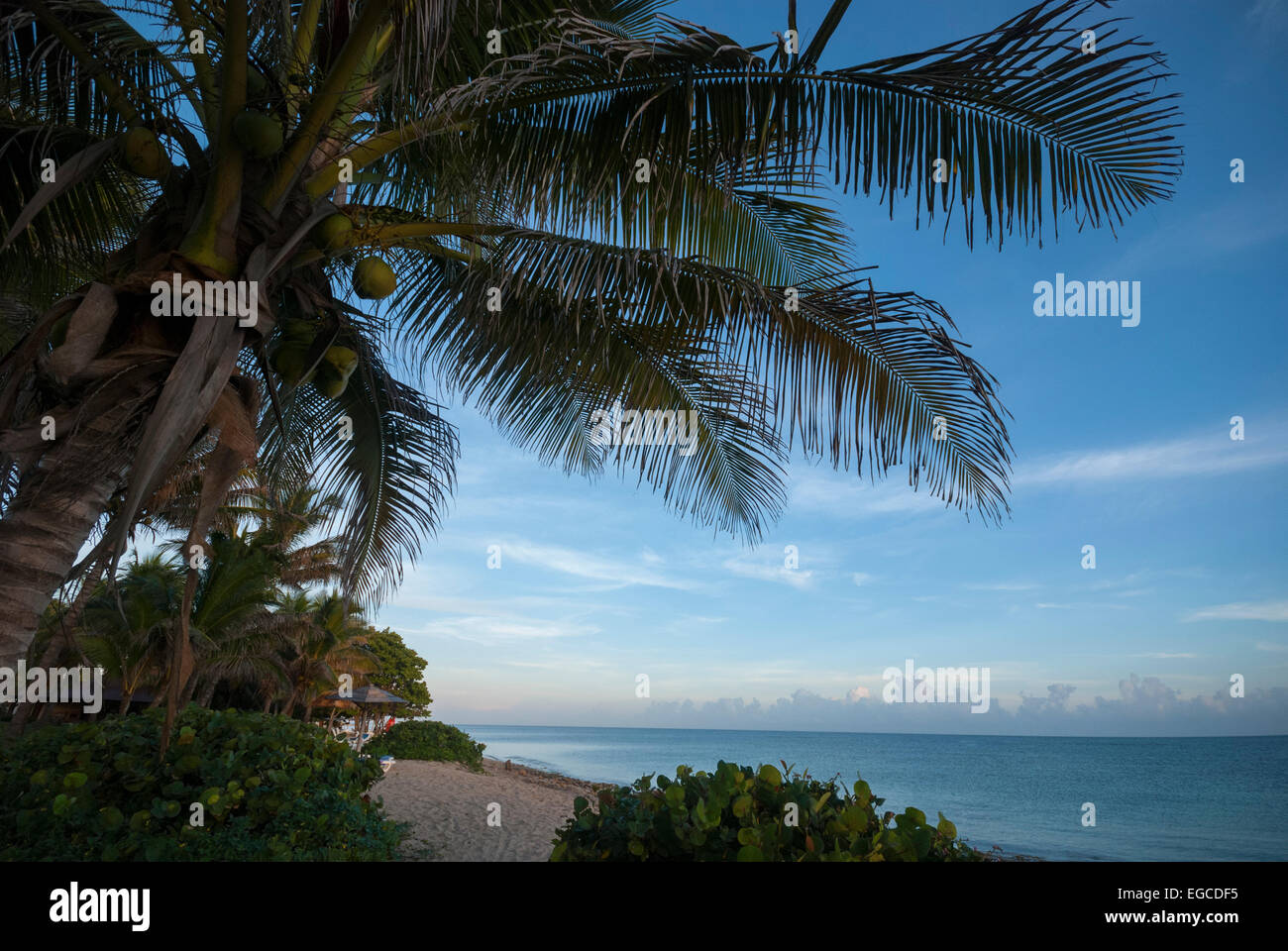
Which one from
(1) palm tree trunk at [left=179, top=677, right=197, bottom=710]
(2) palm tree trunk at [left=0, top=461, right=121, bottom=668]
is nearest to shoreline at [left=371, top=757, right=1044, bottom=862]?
(1) palm tree trunk at [left=179, top=677, right=197, bottom=710]

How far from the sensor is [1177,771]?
54.9m

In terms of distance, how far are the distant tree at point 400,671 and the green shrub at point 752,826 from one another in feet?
136

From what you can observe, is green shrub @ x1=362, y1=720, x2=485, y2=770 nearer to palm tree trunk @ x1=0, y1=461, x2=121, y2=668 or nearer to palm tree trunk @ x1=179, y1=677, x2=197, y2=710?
palm tree trunk @ x1=179, y1=677, x2=197, y2=710

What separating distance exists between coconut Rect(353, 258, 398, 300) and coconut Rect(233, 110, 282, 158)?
64 cm

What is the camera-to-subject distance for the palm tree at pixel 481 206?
10.7 ft

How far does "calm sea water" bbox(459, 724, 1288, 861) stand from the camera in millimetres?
29156

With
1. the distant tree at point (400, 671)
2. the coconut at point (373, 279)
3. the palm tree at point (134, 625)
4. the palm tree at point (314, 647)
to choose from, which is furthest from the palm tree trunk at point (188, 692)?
the distant tree at point (400, 671)

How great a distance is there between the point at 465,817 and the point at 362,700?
1542 cm

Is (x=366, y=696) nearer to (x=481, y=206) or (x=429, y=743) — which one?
(x=429, y=743)

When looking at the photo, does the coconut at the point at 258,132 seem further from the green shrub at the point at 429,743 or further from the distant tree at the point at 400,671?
the distant tree at the point at 400,671

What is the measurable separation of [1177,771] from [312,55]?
6907cm

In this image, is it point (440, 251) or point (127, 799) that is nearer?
point (440, 251)
